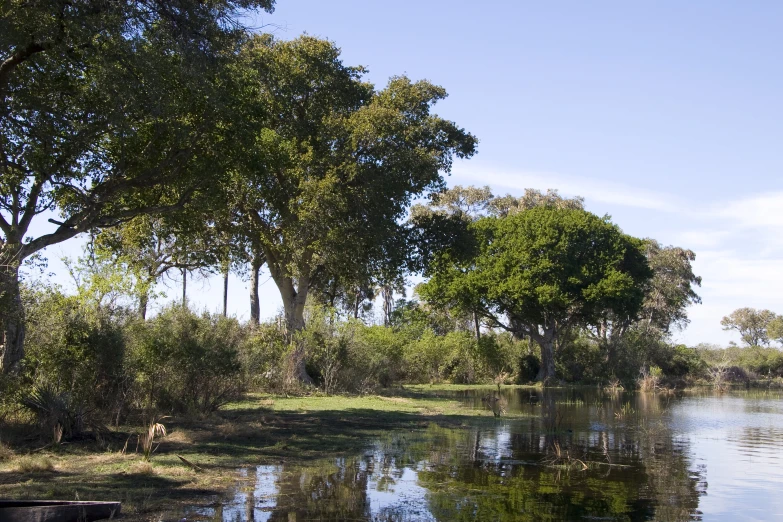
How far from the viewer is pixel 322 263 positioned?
31.0 meters

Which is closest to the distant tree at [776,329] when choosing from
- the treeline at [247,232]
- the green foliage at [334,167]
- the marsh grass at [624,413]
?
the treeline at [247,232]

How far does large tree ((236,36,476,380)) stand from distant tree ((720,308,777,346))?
85.5 metres

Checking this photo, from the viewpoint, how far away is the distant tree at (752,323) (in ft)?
329

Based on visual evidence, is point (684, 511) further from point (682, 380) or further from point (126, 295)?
point (682, 380)

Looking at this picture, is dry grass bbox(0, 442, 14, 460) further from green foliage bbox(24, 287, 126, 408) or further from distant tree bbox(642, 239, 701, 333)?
distant tree bbox(642, 239, 701, 333)

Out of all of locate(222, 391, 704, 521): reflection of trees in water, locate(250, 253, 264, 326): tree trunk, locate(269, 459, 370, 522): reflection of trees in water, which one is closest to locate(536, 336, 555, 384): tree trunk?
locate(250, 253, 264, 326): tree trunk

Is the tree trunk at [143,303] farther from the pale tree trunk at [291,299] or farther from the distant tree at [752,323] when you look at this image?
the distant tree at [752,323]

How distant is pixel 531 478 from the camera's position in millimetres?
12469

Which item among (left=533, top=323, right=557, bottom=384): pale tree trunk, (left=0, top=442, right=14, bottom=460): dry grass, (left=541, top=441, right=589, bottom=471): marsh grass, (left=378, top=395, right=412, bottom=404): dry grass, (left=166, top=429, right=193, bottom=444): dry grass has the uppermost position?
(left=533, top=323, right=557, bottom=384): pale tree trunk

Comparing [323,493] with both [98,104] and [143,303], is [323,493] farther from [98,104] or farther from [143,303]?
[143,303]

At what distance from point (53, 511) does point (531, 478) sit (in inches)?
305

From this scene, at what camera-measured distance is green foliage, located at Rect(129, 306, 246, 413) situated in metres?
16.5

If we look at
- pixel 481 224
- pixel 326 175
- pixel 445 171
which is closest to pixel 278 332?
pixel 326 175

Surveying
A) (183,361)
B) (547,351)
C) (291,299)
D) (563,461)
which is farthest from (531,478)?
(547,351)
